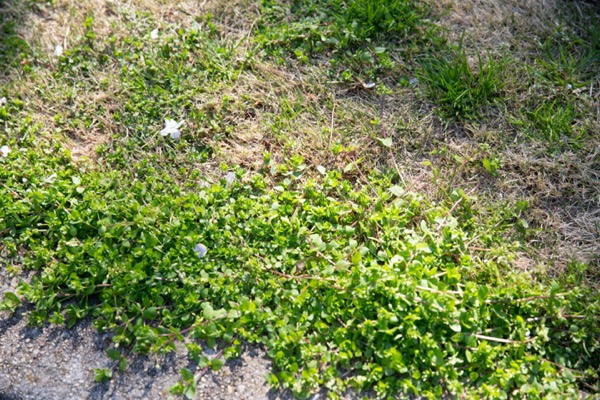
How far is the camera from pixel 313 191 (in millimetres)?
2742

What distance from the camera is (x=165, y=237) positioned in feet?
8.49

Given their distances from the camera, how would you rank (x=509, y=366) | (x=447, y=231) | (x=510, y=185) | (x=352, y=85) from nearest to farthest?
(x=509, y=366) < (x=447, y=231) < (x=510, y=185) < (x=352, y=85)

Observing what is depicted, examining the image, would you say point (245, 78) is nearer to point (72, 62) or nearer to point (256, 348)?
point (72, 62)

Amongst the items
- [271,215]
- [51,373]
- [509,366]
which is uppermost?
[271,215]

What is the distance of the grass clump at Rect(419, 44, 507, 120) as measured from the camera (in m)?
3.04

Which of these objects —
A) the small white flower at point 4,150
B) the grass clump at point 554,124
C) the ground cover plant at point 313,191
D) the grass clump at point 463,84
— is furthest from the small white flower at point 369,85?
the small white flower at point 4,150

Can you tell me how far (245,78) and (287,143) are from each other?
52 centimetres

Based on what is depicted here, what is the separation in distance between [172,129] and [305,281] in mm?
1125

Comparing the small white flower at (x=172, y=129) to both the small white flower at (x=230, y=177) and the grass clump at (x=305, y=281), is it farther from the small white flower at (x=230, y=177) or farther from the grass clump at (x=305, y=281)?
the small white flower at (x=230, y=177)

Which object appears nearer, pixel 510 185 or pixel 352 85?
pixel 510 185

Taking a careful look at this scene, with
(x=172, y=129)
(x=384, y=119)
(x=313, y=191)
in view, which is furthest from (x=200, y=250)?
(x=384, y=119)

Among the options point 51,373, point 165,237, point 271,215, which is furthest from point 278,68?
point 51,373

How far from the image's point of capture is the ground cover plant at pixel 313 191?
231 cm

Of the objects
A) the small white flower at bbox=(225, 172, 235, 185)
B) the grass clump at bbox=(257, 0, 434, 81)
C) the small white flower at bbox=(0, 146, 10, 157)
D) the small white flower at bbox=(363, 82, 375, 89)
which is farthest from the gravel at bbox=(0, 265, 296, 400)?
the grass clump at bbox=(257, 0, 434, 81)
